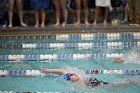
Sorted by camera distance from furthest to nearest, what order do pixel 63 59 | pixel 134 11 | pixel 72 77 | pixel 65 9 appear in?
1. pixel 65 9
2. pixel 134 11
3. pixel 63 59
4. pixel 72 77

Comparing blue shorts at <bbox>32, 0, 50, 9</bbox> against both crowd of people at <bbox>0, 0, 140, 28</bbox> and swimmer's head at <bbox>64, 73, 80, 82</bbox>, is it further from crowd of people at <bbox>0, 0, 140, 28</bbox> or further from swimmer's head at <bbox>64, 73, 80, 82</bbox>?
swimmer's head at <bbox>64, 73, 80, 82</bbox>

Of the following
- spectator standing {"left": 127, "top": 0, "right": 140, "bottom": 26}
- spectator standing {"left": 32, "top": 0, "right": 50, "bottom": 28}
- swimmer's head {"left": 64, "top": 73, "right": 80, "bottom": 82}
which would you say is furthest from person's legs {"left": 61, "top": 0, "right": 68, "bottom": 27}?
swimmer's head {"left": 64, "top": 73, "right": 80, "bottom": 82}

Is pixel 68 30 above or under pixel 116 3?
under

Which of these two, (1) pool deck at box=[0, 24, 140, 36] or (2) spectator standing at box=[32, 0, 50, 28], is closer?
(1) pool deck at box=[0, 24, 140, 36]

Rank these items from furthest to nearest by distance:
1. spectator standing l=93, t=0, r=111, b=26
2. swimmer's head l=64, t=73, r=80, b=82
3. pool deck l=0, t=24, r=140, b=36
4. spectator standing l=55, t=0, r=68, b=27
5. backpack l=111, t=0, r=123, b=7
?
backpack l=111, t=0, r=123, b=7 → spectator standing l=55, t=0, r=68, b=27 → spectator standing l=93, t=0, r=111, b=26 → pool deck l=0, t=24, r=140, b=36 → swimmer's head l=64, t=73, r=80, b=82

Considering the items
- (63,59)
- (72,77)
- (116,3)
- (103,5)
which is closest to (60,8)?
(103,5)

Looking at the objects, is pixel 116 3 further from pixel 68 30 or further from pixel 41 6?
pixel 41 6

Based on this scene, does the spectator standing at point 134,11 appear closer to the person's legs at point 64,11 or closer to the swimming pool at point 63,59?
the swimming pool at point 63,59

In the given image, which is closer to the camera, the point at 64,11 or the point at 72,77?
the point at 72,77

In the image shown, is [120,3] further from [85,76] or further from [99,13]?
[85,76]

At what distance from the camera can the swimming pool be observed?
17.9 feet

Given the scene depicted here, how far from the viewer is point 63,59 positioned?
22.3ft

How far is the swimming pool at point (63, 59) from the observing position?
5.46 meters

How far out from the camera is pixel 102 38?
26.4 feet
